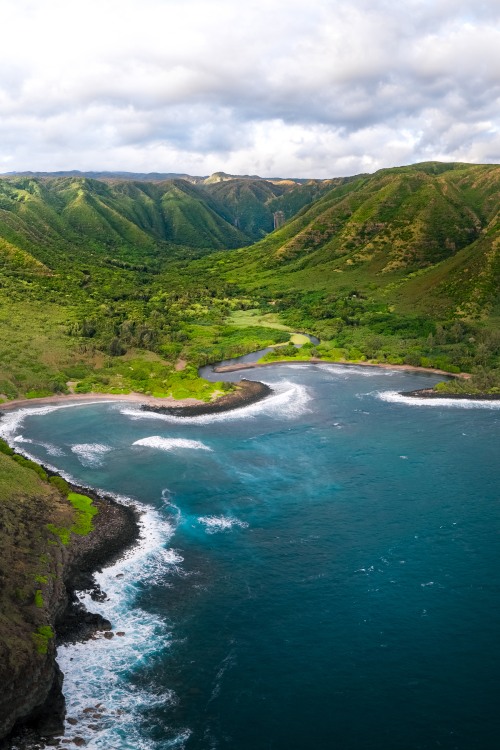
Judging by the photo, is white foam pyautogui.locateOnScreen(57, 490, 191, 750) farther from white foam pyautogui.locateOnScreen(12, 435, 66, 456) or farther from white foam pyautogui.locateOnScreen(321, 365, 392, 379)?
white foam pyautogui.locateOnScreen(321, 365, 392, 379)

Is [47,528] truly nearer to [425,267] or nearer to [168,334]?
[168,334]

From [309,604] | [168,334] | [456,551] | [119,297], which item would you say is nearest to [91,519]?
[309,604]

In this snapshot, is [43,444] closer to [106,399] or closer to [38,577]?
[106,399]

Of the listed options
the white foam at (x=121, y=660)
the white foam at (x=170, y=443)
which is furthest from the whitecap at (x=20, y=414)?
the white foam at (x=121, y=660)

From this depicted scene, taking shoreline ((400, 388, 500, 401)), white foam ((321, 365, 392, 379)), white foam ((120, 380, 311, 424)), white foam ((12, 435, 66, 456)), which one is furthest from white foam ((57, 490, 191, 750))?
white foam ((321, 365, 392, 379))

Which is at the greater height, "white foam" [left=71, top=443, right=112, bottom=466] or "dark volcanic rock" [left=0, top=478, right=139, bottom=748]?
"white foam" [left=71, top=443, right=112, bottom=466]

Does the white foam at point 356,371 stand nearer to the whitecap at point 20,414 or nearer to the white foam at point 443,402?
the white foam at point 443,402
